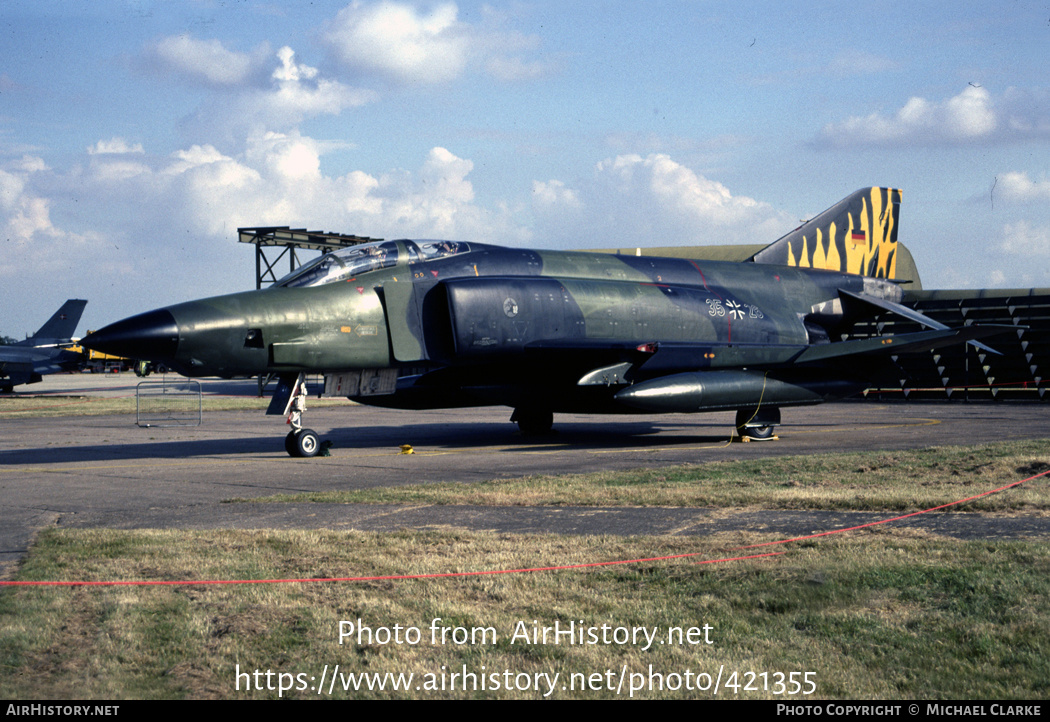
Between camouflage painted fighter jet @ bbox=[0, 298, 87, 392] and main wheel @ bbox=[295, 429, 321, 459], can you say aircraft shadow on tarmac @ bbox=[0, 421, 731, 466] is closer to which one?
main wheel @ bbox=[295, 429, 321, 459]

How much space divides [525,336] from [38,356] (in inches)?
1412

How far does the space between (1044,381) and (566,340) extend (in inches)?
869

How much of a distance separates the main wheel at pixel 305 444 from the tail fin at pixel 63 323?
42.6 metres

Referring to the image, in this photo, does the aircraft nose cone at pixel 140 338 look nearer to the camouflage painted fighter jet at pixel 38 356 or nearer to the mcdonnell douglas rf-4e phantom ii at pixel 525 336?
the mcdonnell douglas rf-4e phantom ii at pixel 525 336

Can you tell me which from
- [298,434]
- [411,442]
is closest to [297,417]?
[298,434]

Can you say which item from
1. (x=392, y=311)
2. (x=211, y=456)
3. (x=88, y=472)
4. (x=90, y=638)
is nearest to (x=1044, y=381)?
(x=392, y=311)

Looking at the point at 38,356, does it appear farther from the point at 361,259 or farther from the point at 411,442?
the point at 361,259

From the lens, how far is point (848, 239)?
67.5 feet

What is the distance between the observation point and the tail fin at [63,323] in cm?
5009

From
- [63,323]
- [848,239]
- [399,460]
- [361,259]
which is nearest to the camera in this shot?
[399,460]

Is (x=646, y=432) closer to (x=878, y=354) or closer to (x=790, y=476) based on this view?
(x=878, y=354)

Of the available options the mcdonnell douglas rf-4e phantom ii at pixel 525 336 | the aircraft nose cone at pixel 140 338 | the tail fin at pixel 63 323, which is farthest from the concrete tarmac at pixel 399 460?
the tail fin at pixel 63 323

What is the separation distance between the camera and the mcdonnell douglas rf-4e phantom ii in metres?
12.6

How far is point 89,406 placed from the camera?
101ft
